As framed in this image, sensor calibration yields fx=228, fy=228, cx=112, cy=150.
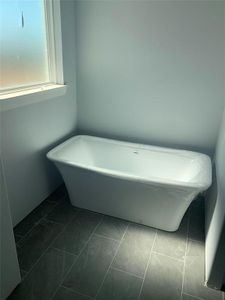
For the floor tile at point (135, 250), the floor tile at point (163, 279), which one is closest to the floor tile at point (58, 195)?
the floor tile at point (135, 250)

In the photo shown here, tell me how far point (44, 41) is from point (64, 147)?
919mm

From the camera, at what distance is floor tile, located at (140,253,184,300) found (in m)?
1.36

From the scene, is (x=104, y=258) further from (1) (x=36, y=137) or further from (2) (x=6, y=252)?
(1) (x=36, y=137)

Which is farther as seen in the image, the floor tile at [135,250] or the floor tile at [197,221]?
the floor tile at [197,221]

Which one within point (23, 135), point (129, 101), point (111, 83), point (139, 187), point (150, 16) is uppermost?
point (150, 16)

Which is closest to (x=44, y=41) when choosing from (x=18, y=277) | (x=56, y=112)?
(x=56, y=112)

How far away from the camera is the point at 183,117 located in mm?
2119

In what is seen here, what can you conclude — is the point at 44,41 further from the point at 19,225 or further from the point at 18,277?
the point at 18,277

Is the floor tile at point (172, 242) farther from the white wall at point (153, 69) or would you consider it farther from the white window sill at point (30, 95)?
the white window sill at point (30, 95)

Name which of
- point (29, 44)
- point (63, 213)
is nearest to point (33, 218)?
point (63, 213)

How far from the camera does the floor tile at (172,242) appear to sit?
1.65 metres

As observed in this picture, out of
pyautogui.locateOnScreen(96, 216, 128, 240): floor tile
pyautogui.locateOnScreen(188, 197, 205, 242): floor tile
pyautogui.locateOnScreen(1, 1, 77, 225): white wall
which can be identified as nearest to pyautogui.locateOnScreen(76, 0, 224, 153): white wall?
pyautogui.locateOnScreen(1, 1, 77, 225): white wall

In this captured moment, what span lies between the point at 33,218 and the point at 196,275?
51.2 inches

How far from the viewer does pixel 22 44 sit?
5.62ft
